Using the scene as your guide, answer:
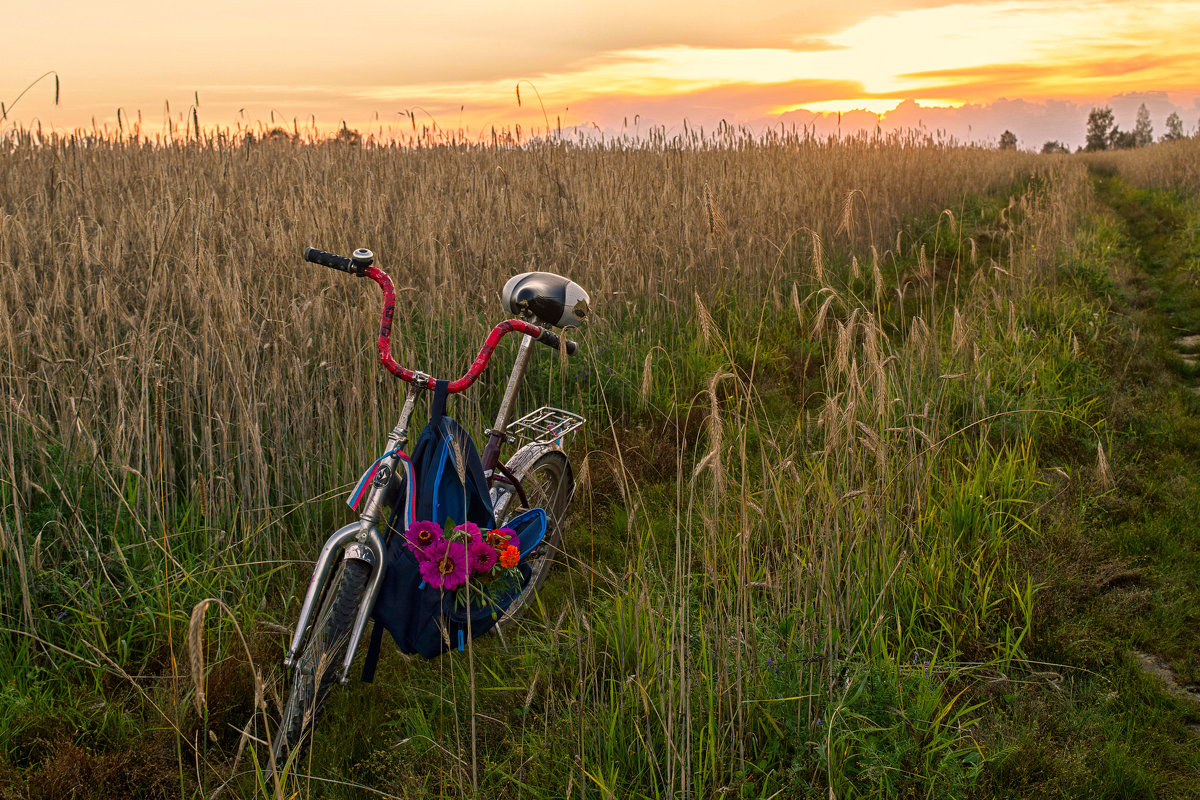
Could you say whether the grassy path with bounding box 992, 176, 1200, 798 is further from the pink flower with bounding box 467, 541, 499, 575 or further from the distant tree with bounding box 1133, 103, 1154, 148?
the distant tree with bounding box 1133, 103, 1154, 148

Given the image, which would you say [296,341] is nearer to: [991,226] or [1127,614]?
[1127,614]

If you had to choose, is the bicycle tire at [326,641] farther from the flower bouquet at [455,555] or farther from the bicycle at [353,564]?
the flower bouquet at [455,555]

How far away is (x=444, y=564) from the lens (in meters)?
2.18

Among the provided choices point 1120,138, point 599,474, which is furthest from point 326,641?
point 1120,138

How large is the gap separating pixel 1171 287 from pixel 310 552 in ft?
28.8

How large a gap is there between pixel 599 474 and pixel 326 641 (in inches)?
75.6

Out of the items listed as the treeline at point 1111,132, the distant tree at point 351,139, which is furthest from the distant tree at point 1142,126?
the distant tree at point 351,139

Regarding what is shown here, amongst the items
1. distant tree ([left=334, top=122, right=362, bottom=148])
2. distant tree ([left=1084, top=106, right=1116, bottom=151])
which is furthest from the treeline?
distant tree ([left=334, top=122, right=362, bottom=148])

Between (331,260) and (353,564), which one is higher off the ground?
(331,260)

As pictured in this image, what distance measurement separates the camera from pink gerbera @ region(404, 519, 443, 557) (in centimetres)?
218

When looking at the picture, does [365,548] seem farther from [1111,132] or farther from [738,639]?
[1111,132]

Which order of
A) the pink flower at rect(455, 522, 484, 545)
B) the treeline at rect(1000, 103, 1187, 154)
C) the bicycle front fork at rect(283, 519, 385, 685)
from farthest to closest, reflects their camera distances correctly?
the treeline at rect(1000, 103, 1187, 154) < the pink flower at rect(455, 522, 484, 545) < the bicycle front fork at rect(283, 519, 385, 685)

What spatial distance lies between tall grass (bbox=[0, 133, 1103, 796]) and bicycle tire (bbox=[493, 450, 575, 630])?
131mm

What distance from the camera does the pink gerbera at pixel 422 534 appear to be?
2180 mm
